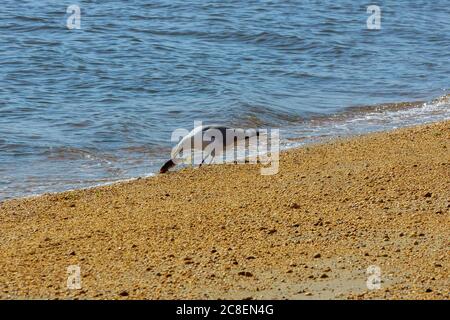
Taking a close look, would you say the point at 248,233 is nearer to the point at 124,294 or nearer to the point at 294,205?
the point at 294,205

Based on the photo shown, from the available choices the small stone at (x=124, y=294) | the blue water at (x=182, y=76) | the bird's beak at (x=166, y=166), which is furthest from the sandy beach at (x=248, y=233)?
the blue water at (x=182, y=76)

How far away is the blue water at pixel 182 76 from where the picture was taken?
34.7 feet

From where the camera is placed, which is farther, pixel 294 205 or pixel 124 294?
pixel 294 205

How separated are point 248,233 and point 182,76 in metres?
7.60

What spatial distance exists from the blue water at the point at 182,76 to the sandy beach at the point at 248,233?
1524 mm

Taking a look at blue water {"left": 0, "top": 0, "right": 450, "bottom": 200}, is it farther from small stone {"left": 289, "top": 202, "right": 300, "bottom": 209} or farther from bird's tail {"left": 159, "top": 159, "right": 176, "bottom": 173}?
small stone {"left": 289, "top": 202, "right": 300, "bottom": 209}

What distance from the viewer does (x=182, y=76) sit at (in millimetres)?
13961

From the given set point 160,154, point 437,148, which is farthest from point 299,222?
point 160,154

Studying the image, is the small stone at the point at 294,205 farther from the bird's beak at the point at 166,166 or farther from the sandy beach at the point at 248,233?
the bird's beak at the point at 166,166

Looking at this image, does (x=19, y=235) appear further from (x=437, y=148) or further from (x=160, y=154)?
(x=437, y=148)

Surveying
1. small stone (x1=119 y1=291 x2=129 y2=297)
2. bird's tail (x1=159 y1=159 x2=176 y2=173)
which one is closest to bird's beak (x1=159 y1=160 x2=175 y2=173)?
bird's tail (x1=159 y1=159 x2=176 y2=173)

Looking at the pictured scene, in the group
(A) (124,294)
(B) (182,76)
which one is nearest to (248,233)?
(A) (124,294)

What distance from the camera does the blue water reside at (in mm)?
10586

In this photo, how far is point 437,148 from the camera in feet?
29.8
